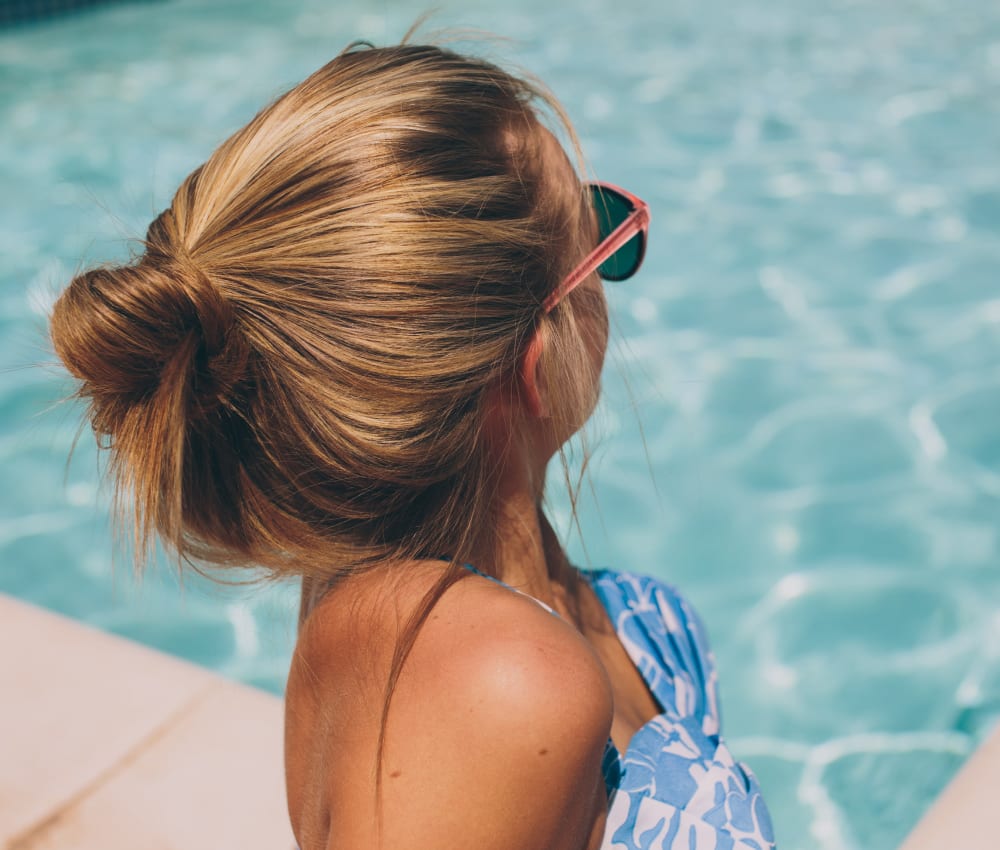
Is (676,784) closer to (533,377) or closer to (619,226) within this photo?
(533,377)

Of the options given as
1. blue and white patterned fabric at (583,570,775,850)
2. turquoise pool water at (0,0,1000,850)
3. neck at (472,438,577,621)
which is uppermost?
neck at (472,438,577,621)

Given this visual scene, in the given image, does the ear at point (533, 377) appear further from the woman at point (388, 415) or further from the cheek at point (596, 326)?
the cheek at point (596, 326)

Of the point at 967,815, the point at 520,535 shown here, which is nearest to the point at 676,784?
the point at 520,535

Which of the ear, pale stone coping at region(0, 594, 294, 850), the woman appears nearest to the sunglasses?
the woman

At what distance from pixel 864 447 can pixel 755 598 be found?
35.9 inches

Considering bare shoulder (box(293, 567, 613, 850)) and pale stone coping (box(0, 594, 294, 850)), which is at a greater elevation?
bare shoulder (box(293, 567, 613, 850))

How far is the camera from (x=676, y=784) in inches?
56.6

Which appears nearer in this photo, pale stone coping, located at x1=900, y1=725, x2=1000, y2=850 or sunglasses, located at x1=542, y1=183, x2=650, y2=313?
sunglasses, located at x1=542, y1=183, x2=650, y2=313

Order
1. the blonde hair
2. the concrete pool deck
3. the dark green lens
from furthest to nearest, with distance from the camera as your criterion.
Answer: the concrete pool deck, the dark green lens, the blonde hair

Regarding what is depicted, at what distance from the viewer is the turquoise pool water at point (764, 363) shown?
347 centimetres

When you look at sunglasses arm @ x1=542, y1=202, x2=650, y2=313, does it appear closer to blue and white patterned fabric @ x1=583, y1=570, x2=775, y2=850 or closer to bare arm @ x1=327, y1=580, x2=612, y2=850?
bare arm @ x1=327, y1=580, x2=612, y2=850

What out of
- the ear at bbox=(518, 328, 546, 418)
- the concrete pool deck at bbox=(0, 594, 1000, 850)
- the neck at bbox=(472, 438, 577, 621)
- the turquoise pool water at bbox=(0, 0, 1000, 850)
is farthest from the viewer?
the turquoise pool water at bbox=(0, 0, 1000, 850)

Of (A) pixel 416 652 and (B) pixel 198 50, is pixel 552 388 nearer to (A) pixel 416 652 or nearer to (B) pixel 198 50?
(A) pixel 416 652

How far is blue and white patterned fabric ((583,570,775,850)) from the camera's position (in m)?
1.39
